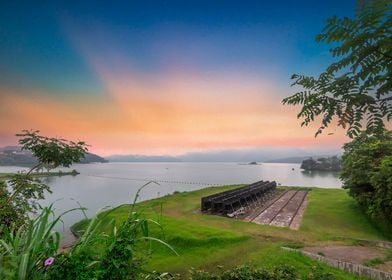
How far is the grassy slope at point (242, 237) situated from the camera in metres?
9.55

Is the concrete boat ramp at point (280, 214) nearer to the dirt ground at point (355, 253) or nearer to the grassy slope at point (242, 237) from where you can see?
the grassy slope at point (242, 237)

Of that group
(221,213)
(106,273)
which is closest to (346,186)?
(221,213)

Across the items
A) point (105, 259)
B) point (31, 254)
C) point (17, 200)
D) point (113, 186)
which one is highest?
point (31, 254)

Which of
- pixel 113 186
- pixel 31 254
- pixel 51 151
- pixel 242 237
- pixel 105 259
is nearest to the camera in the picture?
pixel 31 254

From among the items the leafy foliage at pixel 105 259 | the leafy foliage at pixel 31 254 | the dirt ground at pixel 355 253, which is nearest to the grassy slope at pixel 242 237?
the dirt ground at pixel 355 253

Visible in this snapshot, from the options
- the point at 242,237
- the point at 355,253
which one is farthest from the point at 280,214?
the point at 355,253

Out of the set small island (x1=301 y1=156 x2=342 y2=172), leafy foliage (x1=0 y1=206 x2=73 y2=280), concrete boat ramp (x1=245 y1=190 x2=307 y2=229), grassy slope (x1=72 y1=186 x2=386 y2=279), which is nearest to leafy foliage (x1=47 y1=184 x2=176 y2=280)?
leafy foliage (x1=0 y1=206 x2=73 y2=280)

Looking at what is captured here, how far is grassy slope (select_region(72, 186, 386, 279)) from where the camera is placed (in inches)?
376

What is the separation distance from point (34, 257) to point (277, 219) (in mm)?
16593

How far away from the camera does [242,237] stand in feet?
40.6

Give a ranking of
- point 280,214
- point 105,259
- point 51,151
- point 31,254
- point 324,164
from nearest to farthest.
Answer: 1. point 31,254
2. point 105,259
3. point 51,151
4. point 280,214
5. point 324,164

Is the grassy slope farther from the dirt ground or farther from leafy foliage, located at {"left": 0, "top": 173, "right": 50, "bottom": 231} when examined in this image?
leafy foliage, located at {"left": 0, "top": 173, "right": 50, "bottom": 231}

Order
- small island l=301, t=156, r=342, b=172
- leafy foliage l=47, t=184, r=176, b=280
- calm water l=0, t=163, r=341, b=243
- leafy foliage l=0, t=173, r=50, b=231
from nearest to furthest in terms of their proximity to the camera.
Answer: leafy foliage l=47, t=184, r=176, b=280 < leafy foliage l=0, t=173, r=50, b=231 < calm water l=0, t=163, r=341, b=243 < small island l=301, t=156, r=342, b=172

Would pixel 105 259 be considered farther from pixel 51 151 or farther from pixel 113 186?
pixel 113 186
